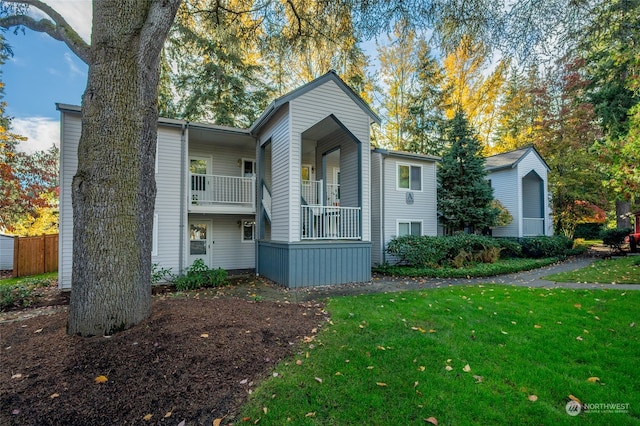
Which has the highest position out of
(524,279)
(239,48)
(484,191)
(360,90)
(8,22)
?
(360,90)

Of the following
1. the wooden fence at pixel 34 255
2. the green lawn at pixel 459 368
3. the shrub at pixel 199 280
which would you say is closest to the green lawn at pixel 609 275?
the green lawn at pixel 459 368

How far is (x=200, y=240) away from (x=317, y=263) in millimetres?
5506

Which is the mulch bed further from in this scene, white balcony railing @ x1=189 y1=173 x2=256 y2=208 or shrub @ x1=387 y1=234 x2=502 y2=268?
shrub @ x1=387 y1=234 x2=502 y2=268

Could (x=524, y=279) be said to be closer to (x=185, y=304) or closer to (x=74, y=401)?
(x=185, y=304)

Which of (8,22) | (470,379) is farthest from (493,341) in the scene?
(8,22)

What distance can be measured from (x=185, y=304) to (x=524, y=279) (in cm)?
1020

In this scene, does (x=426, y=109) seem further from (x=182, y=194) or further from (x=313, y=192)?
(x=182, y=194)

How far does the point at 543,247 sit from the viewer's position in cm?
1457

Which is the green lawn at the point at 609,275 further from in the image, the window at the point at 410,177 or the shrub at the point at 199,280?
the shrub at the point at 199,280

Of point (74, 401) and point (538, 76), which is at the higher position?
point (538, 76)

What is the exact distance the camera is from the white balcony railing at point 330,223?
9172 millimetres

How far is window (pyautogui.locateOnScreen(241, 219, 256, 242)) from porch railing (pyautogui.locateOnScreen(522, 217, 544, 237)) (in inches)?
561

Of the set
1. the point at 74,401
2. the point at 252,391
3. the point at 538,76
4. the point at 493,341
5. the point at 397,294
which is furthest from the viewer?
the point at 397,294

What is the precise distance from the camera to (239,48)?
26.8ft
